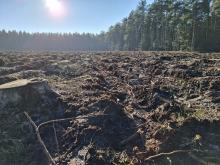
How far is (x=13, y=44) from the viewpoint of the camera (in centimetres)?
14688

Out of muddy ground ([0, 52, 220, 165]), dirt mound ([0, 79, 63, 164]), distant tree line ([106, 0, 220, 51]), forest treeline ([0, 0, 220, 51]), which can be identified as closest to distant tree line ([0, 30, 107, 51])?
forest treeline ([0, 0, 220, 51])

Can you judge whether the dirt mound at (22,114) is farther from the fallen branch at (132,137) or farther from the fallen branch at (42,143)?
the fallen branch at (132,137)

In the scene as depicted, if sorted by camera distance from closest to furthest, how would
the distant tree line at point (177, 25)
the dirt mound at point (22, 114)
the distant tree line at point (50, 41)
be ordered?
the dirt mound at point (22, 114) < the distant tree line at point (177, 25) < the distant tree line at point (50, 41)

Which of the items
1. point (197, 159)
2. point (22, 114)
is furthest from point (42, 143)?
point (197, 159)

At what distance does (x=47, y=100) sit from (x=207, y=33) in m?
43.4

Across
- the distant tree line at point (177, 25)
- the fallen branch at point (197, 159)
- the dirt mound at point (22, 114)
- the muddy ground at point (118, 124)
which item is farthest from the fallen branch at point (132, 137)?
the distant tree line at point (177, 25)

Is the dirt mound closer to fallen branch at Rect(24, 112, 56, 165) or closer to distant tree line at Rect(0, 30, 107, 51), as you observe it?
fallen branch at Rect(24, 112, 56, 165)

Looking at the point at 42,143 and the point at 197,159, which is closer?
the point at 197,159

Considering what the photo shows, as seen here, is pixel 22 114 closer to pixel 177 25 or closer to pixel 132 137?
pixel 132 137

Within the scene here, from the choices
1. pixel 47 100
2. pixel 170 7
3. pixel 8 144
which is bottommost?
pixel 8 144

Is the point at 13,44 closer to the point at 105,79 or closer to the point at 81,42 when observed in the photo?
the point at 81,42

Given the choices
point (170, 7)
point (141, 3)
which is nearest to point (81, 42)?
point (141, 3)

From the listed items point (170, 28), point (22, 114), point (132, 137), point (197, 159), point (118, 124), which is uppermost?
point (170, 28)

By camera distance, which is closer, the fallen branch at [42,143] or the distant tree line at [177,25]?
the fallen branch at [42,143]
